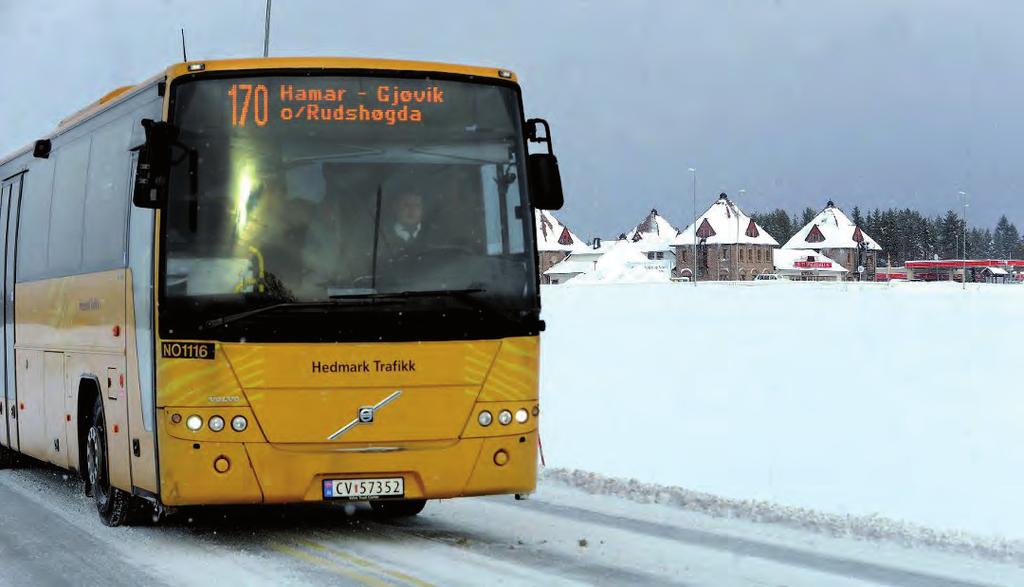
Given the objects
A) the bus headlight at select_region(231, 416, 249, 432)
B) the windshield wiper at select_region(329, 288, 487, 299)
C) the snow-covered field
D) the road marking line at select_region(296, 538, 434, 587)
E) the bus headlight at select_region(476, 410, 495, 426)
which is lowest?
the snow-covered field

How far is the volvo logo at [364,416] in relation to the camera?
9711mm

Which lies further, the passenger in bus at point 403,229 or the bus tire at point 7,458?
the bus tire at point 7,458

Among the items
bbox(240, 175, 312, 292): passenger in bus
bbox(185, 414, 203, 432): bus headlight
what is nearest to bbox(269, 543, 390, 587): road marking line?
bbox(185, 414, 203, 432): bus headlight

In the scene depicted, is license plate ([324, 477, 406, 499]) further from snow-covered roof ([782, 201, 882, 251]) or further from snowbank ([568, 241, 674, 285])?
snow-covered roof ([782, 201, 882, 251])

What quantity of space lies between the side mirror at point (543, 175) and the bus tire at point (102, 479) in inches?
167

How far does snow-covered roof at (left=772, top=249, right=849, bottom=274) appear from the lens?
575ft

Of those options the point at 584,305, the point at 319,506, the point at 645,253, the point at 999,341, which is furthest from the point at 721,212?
the point at 319,506

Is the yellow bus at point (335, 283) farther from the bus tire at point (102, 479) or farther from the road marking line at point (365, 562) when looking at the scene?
the bus tire at point (102, 479)

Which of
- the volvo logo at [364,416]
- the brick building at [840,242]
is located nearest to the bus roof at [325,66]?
the volvo logo at [364,416]

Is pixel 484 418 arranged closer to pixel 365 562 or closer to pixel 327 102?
pixel 365 562

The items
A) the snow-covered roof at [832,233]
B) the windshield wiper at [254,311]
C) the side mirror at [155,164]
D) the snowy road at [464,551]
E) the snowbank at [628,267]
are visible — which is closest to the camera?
the snowy road at [464,551]

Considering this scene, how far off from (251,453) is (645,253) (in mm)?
172224

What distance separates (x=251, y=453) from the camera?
378 inches

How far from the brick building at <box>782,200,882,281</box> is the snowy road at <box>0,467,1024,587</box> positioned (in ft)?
582
